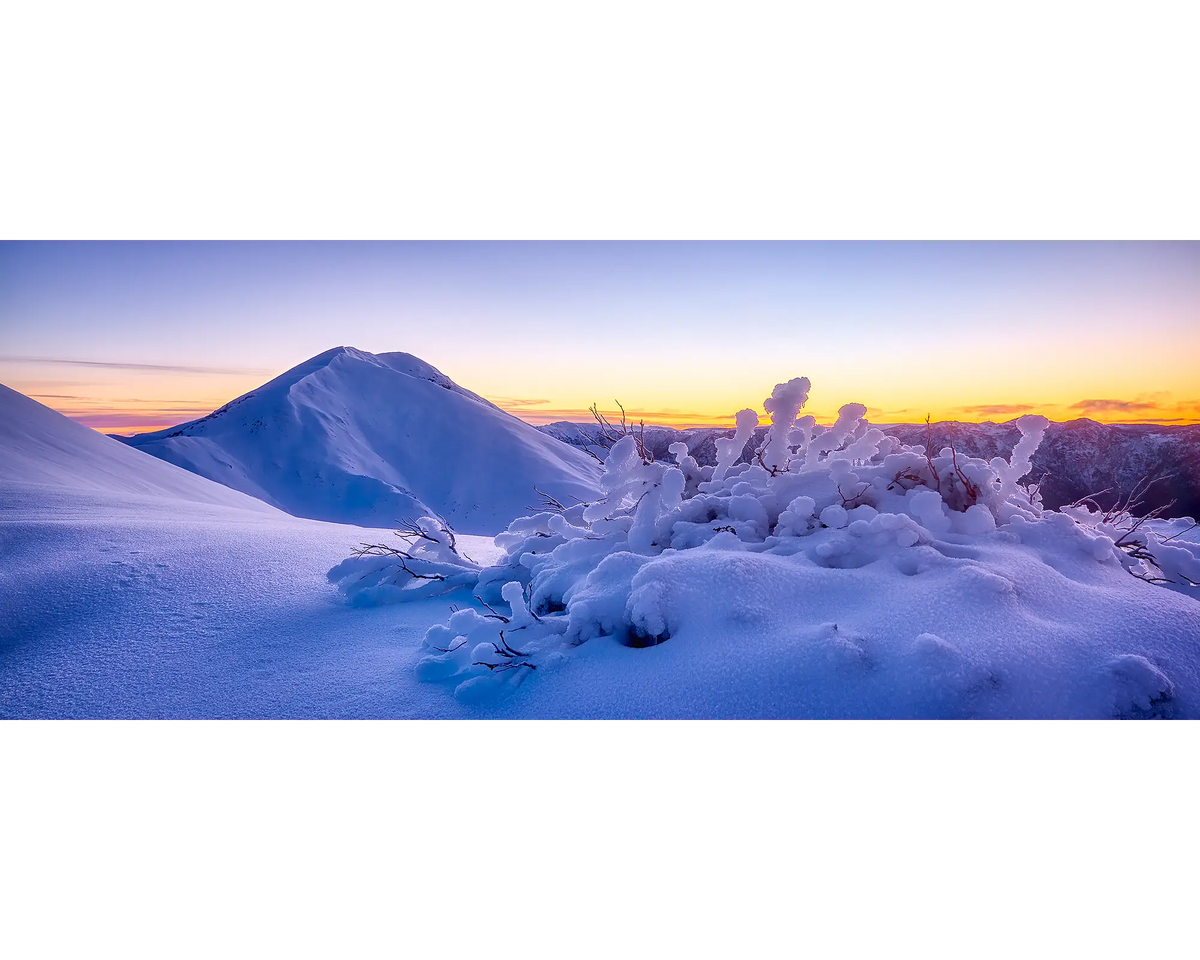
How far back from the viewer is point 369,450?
739 cm

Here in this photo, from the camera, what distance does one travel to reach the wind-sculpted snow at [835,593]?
1507 millimetres

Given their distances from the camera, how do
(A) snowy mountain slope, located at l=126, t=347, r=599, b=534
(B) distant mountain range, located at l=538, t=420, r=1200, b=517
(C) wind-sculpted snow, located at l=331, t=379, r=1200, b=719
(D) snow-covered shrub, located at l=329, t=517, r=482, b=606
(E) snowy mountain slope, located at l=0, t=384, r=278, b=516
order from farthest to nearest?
(A) snowy mountain slope, located at l=126, t=347, r=599, b=534 → (E) snowy mountain slope, located at l=0, t=384, r=278, b=516 → (D) snow-covered shrub, located at l=329, t=517, r=482, b=606 → (B) distant mountain range, located at l=538, t=420, r=1200, b=517 → (C) wind-sculpted snow, located at l=331, t=379, r=1200, b=719

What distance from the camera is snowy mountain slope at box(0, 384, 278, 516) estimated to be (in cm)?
324

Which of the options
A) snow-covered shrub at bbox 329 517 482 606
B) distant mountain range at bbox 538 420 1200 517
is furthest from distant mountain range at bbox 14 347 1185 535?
snow-covered shrub at bbox 329 517 482 606

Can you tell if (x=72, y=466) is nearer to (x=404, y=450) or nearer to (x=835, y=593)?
(x=404, y=450)

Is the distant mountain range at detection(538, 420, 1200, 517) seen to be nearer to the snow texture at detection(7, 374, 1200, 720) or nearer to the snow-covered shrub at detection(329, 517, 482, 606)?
the snow texture at detection(7, 374, 1200, 720)

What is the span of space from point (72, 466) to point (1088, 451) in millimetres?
5934

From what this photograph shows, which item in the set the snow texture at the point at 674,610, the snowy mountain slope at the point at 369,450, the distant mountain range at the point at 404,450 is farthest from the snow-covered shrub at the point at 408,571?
the snowy mountain slope at the point at 369,450

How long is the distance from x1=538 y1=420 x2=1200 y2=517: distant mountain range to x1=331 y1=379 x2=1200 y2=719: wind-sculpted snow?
114mm

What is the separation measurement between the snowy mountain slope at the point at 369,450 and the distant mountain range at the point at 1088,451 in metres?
2.38

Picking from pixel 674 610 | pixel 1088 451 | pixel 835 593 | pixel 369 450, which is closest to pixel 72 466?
pixel 369 450

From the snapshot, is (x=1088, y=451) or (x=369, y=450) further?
(x=369, y=450)

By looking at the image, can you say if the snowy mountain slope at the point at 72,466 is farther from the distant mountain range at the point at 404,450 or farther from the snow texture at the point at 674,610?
the snow texture at the point at 674,610
